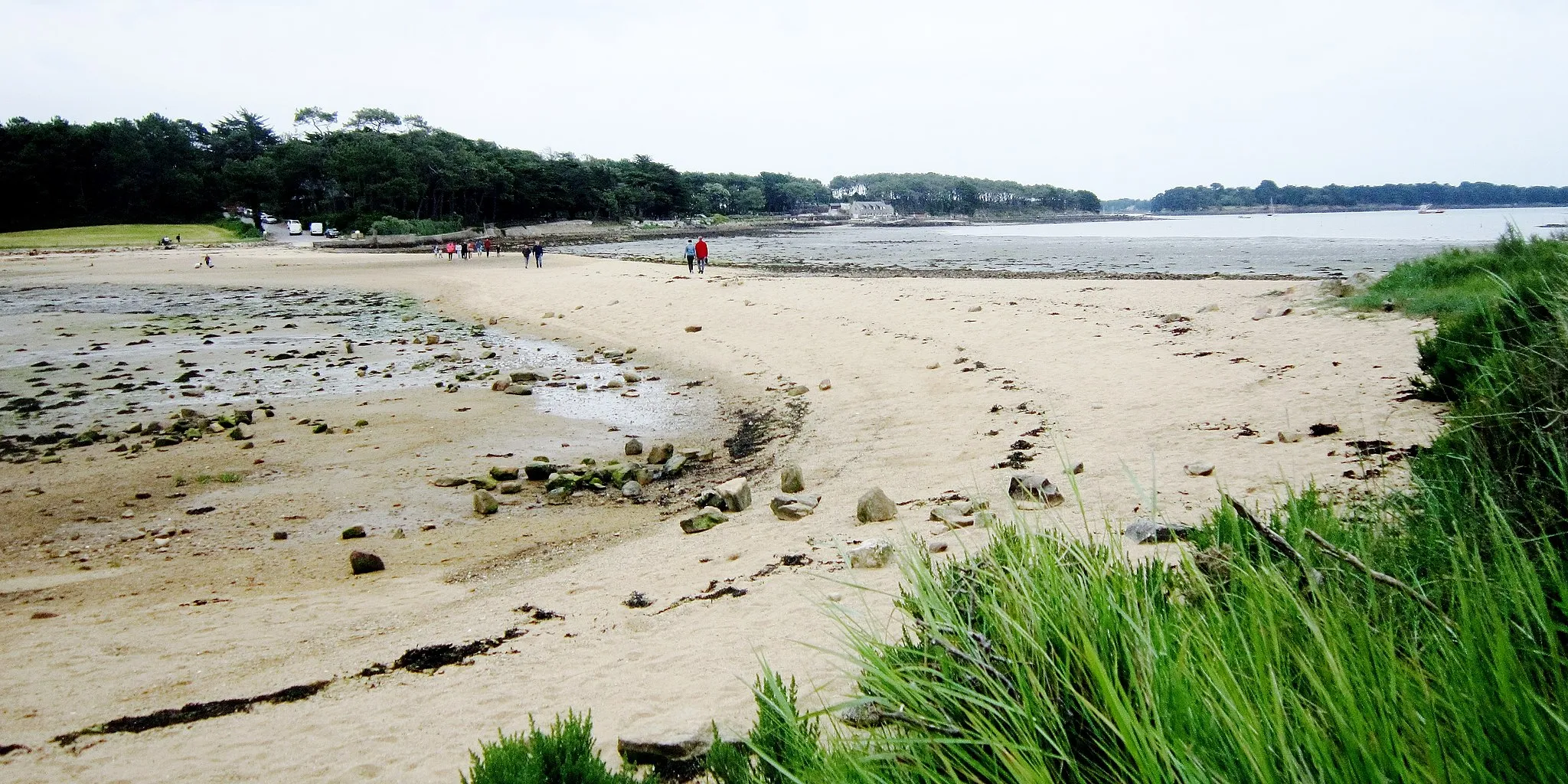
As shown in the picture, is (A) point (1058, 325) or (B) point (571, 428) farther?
(A) point (1058, 325)

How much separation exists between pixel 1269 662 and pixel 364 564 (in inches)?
272

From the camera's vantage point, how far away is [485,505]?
8352 mm

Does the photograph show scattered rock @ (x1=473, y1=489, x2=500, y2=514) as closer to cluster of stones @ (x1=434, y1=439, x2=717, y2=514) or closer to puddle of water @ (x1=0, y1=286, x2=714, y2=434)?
cluster of stones @ (x1=434, y1=439, x2=717, y2=514)

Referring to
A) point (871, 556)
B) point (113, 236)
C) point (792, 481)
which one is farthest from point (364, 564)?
point (113, 236)

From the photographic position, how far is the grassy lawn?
65.5 meters

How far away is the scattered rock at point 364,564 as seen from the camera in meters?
6.89

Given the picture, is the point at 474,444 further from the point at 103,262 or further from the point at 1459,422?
the point at 103,262

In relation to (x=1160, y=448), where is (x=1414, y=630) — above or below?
above

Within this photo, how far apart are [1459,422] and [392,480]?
9159 millimetres

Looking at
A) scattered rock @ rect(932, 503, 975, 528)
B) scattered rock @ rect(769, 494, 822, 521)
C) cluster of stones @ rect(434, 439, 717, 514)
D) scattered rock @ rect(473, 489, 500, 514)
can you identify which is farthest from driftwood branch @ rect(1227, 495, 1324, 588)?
scattered rock @ rect(473, 489, 500, 514)

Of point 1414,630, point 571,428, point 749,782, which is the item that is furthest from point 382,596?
point 1414,630

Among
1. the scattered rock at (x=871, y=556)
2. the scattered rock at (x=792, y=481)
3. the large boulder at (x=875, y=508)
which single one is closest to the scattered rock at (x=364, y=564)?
the scattered rock at (x=792, y=481)

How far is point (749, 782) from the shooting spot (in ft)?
8.16

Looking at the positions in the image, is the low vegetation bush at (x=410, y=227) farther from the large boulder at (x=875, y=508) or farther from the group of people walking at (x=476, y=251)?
the large boulder at (x=875, y=508)
